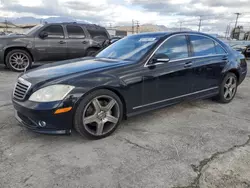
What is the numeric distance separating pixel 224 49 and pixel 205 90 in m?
1.08

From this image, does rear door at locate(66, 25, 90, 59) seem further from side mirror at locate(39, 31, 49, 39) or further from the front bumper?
the front bumper

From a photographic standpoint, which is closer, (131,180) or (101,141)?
(131,180)

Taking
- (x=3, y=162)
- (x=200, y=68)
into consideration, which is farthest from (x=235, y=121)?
(x=3, y=162)

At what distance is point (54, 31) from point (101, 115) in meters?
6.03

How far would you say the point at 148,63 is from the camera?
3.24 m

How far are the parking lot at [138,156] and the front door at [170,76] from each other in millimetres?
446

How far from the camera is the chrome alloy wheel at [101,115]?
2838mm

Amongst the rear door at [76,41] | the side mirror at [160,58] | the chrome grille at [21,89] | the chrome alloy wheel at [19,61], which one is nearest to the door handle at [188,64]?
the side mirror at [160,58]

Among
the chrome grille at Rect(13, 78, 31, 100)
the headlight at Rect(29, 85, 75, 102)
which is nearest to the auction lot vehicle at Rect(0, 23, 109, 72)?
the chrome grille at Rect(13, 78, 31, 100)

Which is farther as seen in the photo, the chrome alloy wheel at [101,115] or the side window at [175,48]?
the side window at [175,48]

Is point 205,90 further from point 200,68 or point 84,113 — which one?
point 84,113

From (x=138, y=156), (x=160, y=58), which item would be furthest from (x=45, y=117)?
(x=160, y=58)

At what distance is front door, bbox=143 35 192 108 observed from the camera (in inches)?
130

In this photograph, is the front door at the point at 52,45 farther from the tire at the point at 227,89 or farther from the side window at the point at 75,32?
the tire at the point at 227,89
